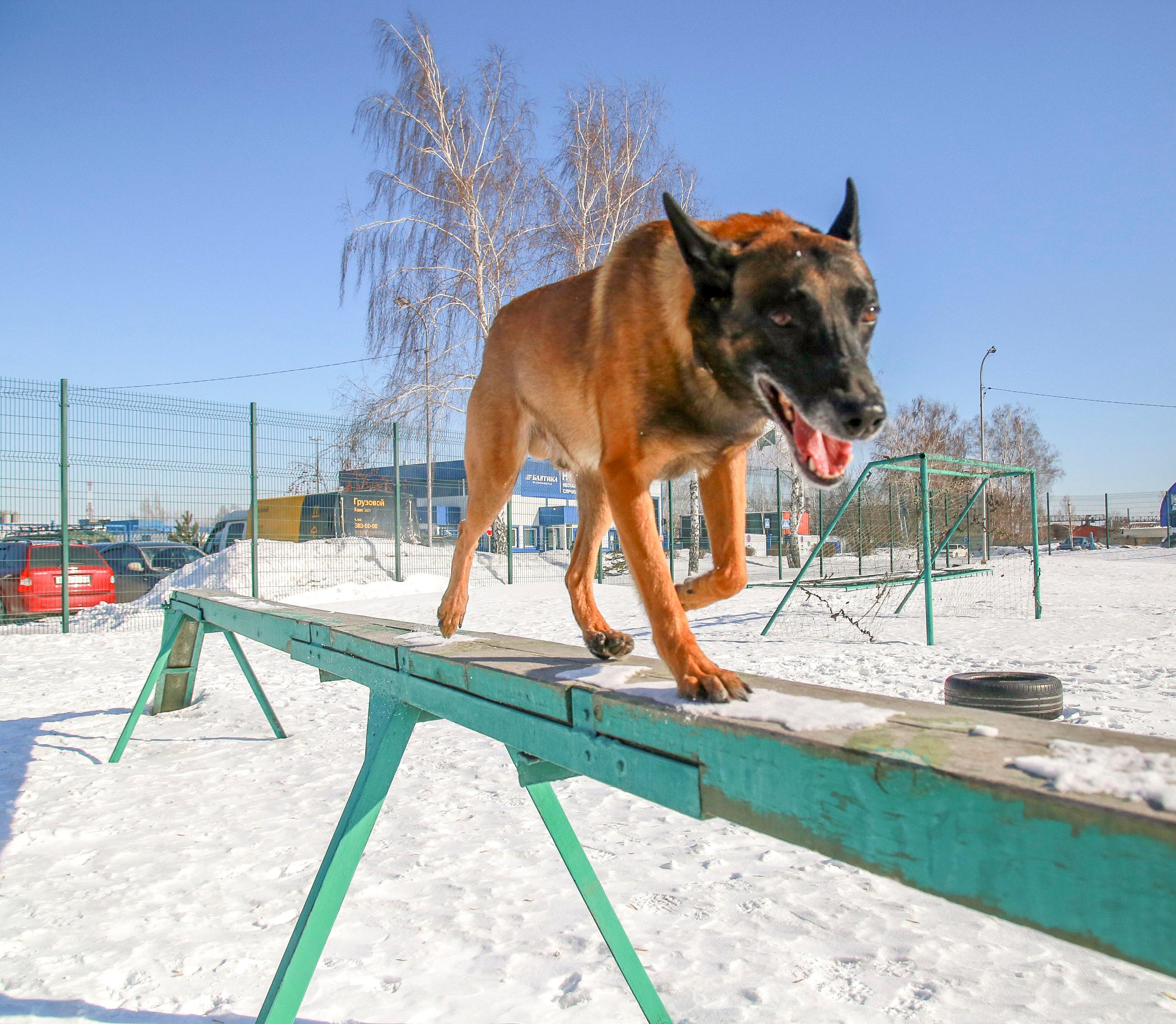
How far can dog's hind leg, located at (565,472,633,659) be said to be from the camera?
204 centimetres

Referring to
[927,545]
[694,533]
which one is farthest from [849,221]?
[694,533]

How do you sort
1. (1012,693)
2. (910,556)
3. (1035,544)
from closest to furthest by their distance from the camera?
(1012,693), (1035,544), (910,556)

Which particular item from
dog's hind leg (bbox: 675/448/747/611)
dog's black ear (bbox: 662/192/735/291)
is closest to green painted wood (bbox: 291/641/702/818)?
dog's hind leg (bbox: 675/448/747/611)

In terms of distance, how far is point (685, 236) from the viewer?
1.36 meters

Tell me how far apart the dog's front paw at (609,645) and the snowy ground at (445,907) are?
968 mm

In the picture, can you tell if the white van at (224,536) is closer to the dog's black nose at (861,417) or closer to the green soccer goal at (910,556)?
the green soccer goal at (910,556)

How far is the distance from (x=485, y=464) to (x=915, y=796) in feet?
5.41

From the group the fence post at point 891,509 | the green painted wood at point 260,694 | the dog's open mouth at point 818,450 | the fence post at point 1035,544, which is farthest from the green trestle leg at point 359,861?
the fence post at point 891,509

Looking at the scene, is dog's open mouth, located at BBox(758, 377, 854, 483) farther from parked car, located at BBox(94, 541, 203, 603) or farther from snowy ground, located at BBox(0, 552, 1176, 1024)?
parked car, located at BBox(94, 541, 203, 603)

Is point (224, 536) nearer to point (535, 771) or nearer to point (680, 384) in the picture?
point (535, 771)

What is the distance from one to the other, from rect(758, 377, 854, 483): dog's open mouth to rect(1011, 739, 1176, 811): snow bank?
54 cm

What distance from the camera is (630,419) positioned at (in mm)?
1612

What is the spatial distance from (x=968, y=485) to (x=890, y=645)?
18.2m

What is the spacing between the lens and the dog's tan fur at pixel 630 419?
152 centimetres
